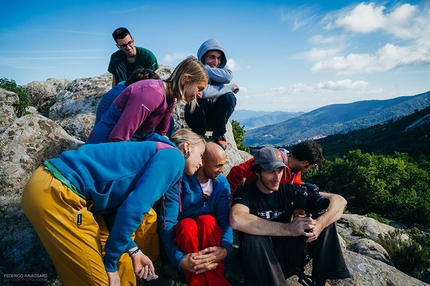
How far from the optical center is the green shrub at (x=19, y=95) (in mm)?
8789

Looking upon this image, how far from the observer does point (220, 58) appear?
5922 mm

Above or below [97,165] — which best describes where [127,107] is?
above

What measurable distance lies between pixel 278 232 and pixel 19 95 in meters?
10.3

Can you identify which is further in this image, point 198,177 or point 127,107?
point 198,177

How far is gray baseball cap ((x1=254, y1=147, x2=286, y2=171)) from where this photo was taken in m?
3.95

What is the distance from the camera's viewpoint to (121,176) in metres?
2.63

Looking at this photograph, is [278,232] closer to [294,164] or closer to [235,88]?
[294,164]

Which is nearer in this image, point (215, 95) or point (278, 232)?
point (278, 232)

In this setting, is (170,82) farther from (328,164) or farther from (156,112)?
(328,164)

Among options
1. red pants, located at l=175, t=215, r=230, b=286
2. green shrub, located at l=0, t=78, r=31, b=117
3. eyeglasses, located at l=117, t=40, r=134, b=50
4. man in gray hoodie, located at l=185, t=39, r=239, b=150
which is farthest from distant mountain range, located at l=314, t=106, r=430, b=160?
green shrub, located at l=0, t=78, r=31, b=117

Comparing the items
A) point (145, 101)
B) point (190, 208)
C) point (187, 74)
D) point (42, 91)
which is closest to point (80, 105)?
point (42, 91)

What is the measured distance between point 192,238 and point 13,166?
3280 mm

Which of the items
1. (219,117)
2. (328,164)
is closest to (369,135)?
(328,164)

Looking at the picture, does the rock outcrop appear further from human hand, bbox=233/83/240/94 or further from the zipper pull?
human hand, bbox=233/83/240/94
